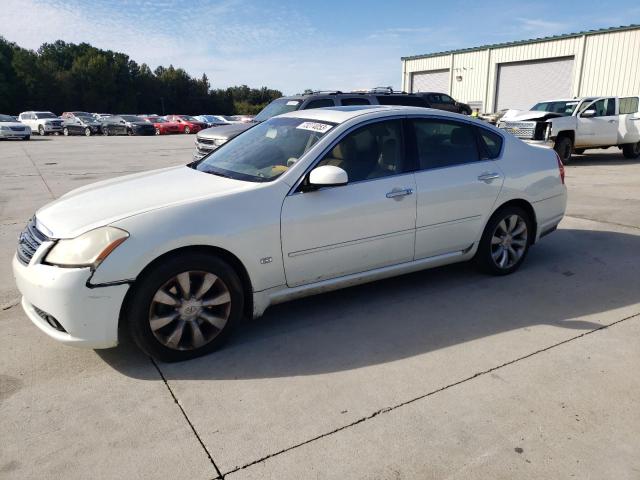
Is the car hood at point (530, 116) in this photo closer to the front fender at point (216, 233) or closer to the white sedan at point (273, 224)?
the white sedan at point (273, 224)

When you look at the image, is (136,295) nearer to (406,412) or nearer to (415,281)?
(406,412)

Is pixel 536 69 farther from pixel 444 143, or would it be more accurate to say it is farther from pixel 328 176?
pixel 328 176

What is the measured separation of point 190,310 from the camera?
331cm

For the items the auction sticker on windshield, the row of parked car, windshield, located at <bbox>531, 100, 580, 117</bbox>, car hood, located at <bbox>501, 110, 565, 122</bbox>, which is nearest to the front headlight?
the auction sticker on windshield

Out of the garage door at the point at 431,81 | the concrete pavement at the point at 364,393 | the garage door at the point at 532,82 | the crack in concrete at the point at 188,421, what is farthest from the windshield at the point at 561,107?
the garage door at the point at 431,81

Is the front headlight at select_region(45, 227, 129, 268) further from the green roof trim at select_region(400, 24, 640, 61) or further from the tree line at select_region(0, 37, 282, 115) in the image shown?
Answer: the tree line at select_region(0, 37, 282, 115)

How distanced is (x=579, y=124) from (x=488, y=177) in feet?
38.7

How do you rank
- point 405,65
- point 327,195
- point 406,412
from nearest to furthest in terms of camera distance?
point 406,412 < point 327,195 < point 405,65

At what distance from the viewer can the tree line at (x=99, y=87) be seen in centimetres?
7175

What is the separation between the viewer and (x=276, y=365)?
10.9 ft

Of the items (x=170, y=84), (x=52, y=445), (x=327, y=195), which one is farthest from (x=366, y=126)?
(x=170, y=84)

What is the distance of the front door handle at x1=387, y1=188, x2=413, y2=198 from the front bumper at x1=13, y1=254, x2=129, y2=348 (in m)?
2.04

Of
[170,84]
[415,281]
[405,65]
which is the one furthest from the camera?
[170,84]

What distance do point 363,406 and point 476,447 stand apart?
2.08 ft
